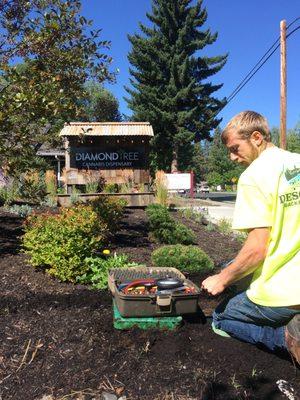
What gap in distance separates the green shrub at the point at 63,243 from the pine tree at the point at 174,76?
31.2 m

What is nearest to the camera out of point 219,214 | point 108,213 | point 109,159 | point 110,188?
point 108,213

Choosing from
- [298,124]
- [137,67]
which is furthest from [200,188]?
[137,67]

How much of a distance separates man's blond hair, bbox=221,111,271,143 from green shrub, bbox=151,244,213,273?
2989 millimetres

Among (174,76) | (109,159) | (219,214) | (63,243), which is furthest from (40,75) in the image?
(174,76)

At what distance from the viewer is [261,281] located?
3.13 metres

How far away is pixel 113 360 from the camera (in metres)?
3.30

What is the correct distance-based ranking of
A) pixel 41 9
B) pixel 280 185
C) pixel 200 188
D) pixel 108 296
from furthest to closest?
pixel 200 188, pixel 41 9, pixel 108 296, pixel 280 185

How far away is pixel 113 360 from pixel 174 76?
34648 millimetres

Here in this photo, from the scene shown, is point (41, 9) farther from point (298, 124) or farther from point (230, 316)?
point (298, 124)

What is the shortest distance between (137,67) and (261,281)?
120 ft

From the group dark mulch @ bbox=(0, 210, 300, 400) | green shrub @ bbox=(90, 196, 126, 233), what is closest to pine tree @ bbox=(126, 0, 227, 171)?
green shrub @ bbox=(90, 196, 126, 233)

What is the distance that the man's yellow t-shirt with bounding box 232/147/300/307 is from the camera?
9.80 ft

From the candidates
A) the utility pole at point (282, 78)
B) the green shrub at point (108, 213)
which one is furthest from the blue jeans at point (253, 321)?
the utility pole at point (282, 78)

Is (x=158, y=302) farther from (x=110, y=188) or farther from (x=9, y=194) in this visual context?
(x=110, y=188)
